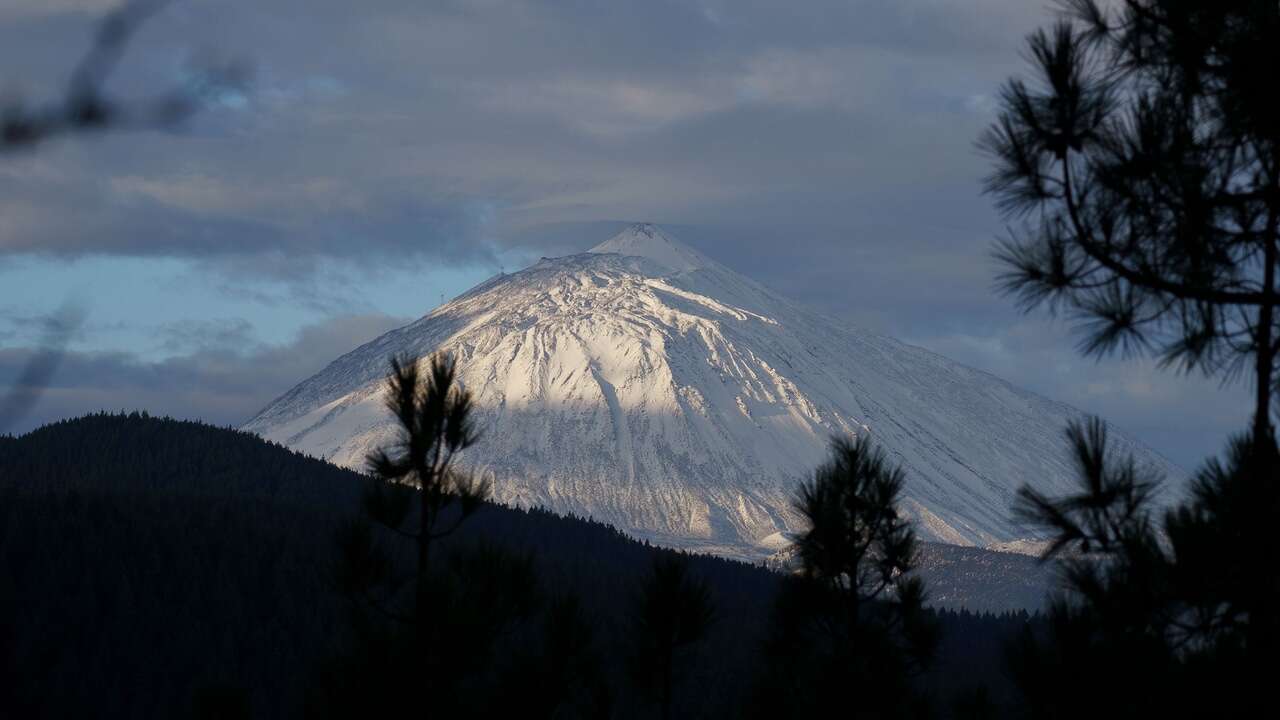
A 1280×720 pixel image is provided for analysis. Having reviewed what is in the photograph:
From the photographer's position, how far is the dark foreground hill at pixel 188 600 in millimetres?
78562

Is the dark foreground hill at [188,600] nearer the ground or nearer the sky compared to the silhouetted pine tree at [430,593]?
nearer the sky

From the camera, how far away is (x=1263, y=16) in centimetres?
1434

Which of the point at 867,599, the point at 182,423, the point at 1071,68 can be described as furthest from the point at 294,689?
the point at 182,423

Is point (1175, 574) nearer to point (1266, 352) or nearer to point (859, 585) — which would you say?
point (1266, 352)

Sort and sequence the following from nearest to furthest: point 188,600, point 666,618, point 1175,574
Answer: point 1175,574
point 666,618
point 188,600

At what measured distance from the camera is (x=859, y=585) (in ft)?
81.3

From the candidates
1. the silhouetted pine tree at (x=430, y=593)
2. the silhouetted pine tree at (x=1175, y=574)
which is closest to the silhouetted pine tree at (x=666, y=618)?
the silhouetted pine tree at (x=430, y=593)

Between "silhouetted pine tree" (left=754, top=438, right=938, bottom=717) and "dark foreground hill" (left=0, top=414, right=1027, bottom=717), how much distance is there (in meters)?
35.4

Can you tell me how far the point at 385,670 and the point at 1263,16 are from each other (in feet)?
39.3

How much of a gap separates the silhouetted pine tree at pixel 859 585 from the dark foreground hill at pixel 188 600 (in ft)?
116

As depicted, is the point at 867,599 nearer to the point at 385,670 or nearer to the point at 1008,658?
the point at 1008,658

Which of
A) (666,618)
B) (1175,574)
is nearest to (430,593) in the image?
(666,618)

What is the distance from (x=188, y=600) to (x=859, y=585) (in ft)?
274

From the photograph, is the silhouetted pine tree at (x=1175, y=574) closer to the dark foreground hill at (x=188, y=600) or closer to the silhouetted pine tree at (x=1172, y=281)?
the silhouetted pine tree at (x=1172, y=281)
